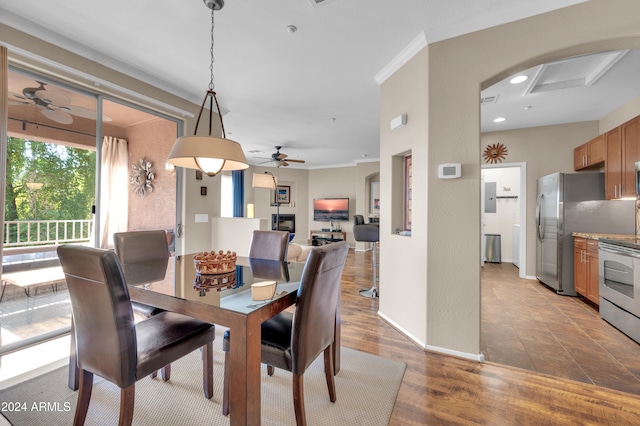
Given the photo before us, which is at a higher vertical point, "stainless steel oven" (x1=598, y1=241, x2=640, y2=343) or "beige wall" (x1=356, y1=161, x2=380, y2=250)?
"beige wall" (x1=356, y1=161, x2=380, y2=250)

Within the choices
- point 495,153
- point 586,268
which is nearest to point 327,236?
point 495,153

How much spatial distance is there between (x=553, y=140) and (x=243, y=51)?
4.96 meters

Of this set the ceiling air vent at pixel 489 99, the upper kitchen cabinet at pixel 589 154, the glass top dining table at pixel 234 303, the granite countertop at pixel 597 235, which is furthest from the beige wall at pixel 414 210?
the upper kitchen cabinet at pixel 589 154

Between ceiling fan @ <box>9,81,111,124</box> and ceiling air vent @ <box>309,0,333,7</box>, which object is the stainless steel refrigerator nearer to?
ceiling air vent @ <box>309,0,333,7</box>

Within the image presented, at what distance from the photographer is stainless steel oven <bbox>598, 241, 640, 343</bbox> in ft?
8.29

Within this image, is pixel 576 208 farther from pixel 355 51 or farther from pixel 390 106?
pixel 355 51

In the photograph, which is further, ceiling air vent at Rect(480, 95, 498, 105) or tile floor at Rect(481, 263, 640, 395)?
ceiling air vent at Rect(480, 95, 498, 105)

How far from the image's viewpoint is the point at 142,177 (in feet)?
13.5

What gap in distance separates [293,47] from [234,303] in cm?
232

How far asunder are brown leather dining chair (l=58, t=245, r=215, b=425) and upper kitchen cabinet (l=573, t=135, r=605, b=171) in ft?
17.2

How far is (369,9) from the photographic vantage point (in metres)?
2.06

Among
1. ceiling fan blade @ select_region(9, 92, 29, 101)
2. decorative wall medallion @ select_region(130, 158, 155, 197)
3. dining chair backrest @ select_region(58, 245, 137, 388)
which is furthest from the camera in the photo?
decorative wall medallion @ select_region(130, 158, 155, 197)

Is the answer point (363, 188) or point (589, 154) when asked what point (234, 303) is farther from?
point (363, 188)

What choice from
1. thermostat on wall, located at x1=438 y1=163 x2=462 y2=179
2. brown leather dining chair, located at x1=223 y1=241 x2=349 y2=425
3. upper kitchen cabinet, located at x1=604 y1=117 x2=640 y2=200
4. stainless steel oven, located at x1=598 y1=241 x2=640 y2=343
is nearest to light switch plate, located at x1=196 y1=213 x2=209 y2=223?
brown leather dining chair, located at x1=223 y1=241 x2=349 y2=425
